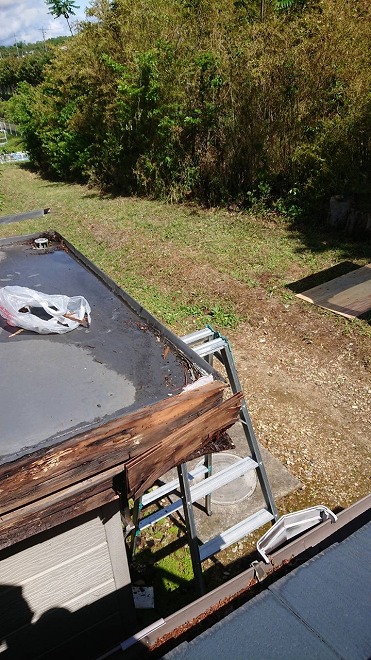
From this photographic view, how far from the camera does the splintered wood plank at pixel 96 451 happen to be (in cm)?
138

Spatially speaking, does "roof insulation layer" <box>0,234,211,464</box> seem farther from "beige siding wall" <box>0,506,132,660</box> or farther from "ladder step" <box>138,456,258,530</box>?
"ladder step" <box>138,456,258,530</box>

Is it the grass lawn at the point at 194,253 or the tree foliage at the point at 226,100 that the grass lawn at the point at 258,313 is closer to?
the grass lawn at the point at 194,253

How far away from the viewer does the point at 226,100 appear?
34.3ft

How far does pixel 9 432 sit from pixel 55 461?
34 centimetres

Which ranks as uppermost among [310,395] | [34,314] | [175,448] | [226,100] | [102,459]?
[226,100]

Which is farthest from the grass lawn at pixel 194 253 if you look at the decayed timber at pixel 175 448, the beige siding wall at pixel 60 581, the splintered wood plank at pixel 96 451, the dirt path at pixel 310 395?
the splintered wood plank at pixel 96 451

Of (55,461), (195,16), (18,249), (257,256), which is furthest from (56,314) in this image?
(195,16)

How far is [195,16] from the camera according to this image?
451 inches

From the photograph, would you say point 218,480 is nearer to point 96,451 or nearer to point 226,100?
point 96,451

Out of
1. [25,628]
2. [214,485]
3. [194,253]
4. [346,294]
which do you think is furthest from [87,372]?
[194,253]

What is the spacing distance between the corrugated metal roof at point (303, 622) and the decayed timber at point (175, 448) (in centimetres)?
59

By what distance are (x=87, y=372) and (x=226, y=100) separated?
10.4 m

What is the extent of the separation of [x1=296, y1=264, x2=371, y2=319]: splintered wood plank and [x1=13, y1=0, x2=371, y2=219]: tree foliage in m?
2.77

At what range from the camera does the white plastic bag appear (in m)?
2.31
